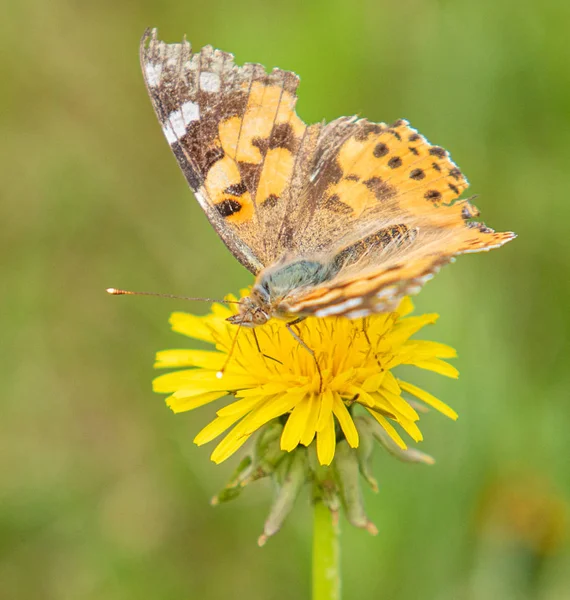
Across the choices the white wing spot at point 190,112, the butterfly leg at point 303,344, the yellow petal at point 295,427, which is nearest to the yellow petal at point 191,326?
the butterfly leg at point 303,344

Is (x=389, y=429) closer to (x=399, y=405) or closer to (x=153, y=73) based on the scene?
(x=399, y=405)

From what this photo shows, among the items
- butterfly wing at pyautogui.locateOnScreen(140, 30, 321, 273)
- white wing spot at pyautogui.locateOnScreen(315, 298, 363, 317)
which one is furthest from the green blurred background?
white wing spot at pyautogui.locateOnScreen(315, 298, 363, 317)

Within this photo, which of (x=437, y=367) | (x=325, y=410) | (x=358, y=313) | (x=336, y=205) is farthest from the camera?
(x=336, y=205)

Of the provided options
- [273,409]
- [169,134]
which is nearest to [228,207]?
[169,134]

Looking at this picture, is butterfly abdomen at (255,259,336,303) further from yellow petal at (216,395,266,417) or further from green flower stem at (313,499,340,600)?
green flower stem at (313,499,340,600)

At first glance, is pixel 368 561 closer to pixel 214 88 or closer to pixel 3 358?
pixel 214 88
